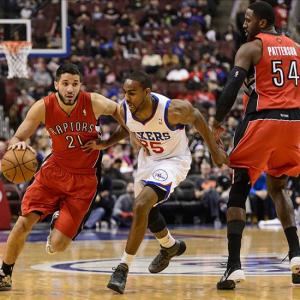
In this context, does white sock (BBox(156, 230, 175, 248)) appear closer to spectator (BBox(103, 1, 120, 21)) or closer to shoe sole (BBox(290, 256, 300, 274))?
shoe sole (BBox(290, 256, 300, 274))

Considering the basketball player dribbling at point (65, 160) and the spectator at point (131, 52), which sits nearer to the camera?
the basketball player dribbling at point (65, 160)

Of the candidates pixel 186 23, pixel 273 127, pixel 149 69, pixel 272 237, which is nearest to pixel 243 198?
pixel 273 127

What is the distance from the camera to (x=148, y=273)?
668 centimetres

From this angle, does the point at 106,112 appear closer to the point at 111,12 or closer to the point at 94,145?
the point at 94,145

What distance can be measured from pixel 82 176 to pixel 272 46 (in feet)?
6.65

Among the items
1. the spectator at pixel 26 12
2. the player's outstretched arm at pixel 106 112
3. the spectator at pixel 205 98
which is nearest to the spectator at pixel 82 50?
the spectator at pixel 205 98

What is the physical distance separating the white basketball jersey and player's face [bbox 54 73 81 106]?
454 millimetres

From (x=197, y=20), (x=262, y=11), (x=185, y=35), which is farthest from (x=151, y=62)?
(x=262, y=11)

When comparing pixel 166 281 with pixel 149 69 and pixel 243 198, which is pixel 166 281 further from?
pixel 149 69

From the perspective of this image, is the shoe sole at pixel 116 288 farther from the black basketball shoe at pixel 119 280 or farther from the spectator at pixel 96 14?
the spectator at pixel 96 14

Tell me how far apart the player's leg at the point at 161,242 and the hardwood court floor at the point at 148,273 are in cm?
12

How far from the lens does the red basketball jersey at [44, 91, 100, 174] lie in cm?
601

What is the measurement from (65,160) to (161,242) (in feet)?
3.98

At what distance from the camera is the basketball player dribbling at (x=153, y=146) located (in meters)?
5.56
